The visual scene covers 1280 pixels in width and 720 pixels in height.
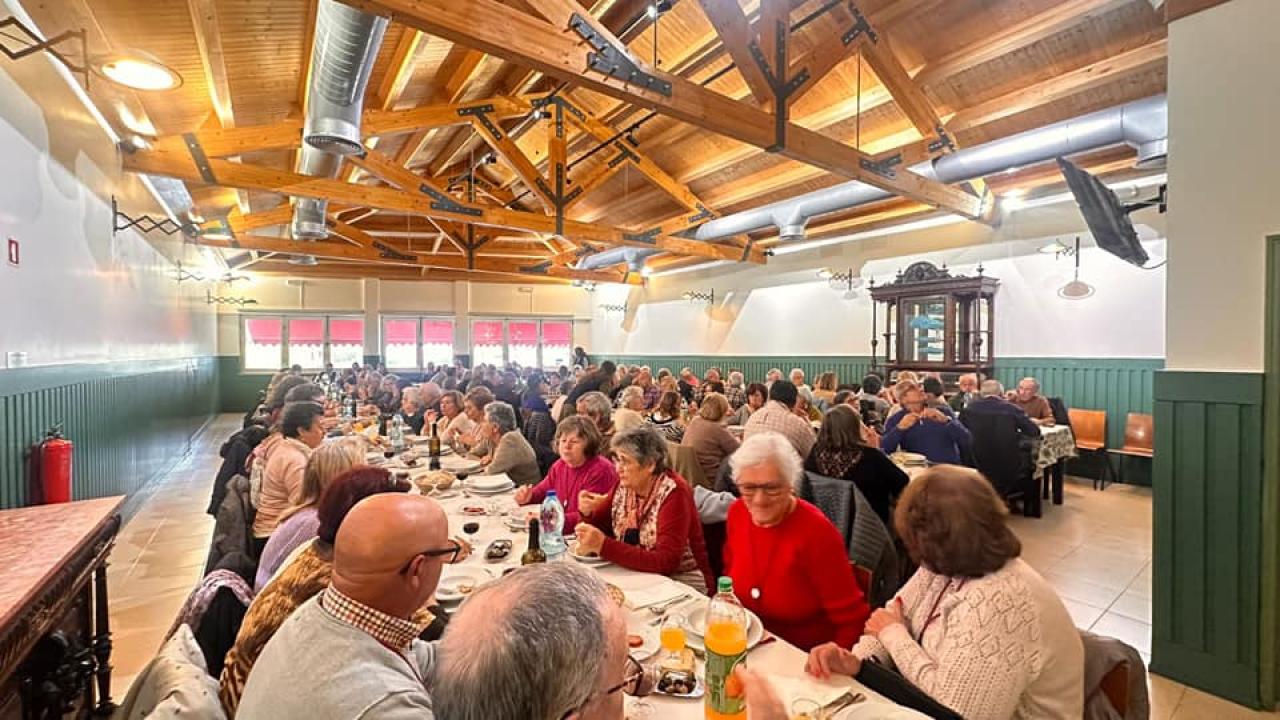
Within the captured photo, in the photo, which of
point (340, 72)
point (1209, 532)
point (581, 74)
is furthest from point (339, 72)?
point (1209, 532)

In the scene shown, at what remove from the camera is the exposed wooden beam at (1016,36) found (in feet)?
16.8

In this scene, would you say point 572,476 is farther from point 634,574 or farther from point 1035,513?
point 1035,513

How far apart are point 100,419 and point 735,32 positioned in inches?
229

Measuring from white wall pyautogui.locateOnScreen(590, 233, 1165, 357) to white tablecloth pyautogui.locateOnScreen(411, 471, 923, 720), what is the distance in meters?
7.34

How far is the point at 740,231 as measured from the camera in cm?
909

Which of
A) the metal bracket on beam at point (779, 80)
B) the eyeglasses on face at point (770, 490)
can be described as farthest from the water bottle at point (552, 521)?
the metal bracket on beam at point (779, 80)

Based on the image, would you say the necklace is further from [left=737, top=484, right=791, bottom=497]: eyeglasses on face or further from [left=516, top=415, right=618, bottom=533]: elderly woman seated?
[left=516, top=415, right=618, bottom=533]: elderly woman seated

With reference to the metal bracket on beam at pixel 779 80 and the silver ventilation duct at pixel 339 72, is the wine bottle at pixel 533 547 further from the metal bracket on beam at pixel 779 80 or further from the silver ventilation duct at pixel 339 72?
the metal bracket on beam at pixel 779 80

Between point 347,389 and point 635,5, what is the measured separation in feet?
23.8

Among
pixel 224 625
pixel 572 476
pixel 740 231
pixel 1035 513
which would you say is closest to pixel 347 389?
pixel 740 231

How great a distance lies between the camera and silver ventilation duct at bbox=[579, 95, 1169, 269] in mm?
4859

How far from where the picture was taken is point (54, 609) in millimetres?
1625

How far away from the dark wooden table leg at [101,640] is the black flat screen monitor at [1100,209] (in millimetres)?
5621

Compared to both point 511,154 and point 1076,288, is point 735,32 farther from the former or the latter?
point 1076,288
